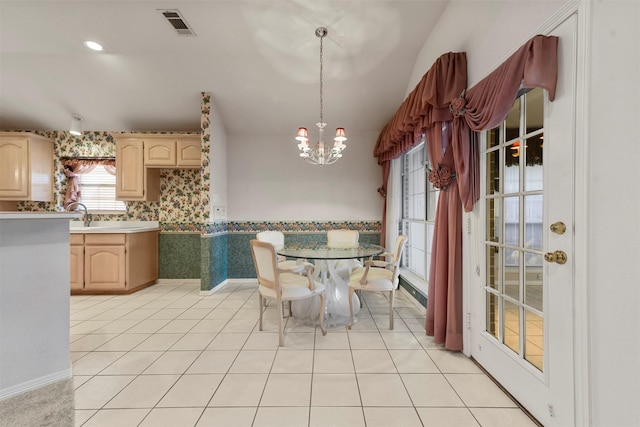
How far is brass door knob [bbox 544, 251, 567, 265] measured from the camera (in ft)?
4.29

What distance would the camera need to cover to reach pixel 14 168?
13.2 feet

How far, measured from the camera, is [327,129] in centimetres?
447

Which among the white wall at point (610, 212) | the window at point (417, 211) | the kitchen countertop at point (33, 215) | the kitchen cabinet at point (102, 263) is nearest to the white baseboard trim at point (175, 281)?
the kitchen cabinet at point (102, 263)

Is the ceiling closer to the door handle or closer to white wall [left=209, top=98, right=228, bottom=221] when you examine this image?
white wall [left=209, top=98, right=228, bottom=221]

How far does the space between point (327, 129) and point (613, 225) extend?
3813mm

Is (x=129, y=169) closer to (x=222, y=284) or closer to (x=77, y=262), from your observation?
(x=77, y=262)

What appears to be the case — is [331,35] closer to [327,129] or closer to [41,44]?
[327,129]

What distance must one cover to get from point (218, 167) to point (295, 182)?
4.11 ft

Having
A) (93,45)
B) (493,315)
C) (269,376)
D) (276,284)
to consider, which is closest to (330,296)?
(276,284)

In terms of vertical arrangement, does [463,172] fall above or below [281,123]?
below

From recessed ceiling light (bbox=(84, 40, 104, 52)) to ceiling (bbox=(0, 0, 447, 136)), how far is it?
0.06m

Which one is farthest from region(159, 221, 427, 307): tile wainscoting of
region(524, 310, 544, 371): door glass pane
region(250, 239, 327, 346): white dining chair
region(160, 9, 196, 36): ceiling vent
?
region(524, 310, 544, 371): door glass pane

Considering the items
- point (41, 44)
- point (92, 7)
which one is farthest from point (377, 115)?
point (41, 44)

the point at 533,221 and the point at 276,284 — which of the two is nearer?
the point at 533,221
